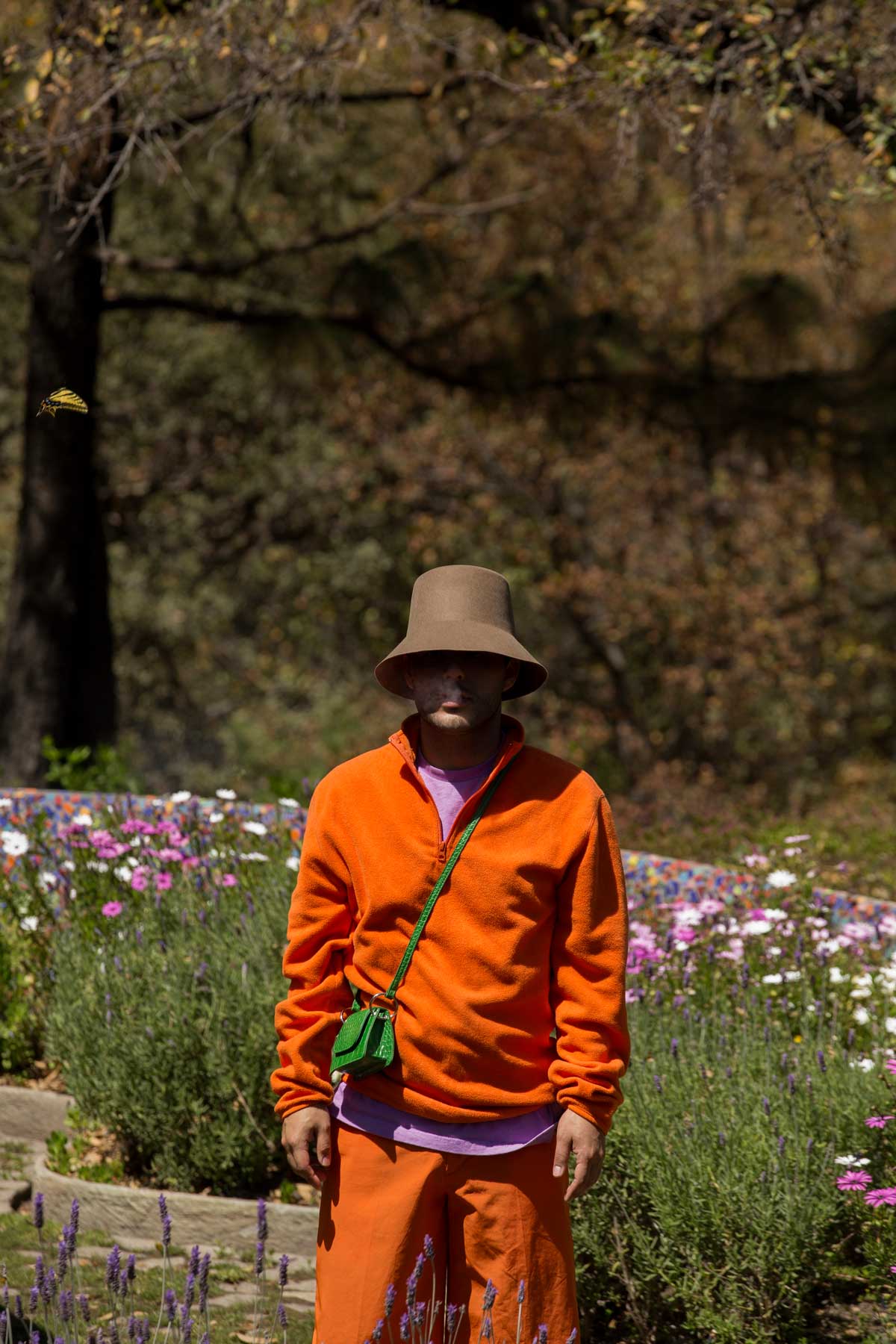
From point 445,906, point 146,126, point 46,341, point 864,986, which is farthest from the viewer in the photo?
point 46,341

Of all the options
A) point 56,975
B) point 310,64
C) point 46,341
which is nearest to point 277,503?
point 46,341

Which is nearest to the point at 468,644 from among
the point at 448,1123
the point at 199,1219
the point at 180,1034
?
the point at 448,1123

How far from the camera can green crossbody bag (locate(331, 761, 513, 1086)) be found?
8.46 ft

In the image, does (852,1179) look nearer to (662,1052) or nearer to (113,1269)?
(662,1052)

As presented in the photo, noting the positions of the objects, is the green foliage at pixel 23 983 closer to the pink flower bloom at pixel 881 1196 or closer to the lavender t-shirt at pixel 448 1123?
the lavender t-shirt at pixel 448 1123

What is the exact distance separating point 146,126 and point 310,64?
3.02 feet

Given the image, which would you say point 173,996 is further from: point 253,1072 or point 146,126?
point 146,126

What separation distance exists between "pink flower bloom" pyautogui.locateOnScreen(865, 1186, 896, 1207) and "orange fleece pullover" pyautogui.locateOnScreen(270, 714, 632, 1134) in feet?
2.95

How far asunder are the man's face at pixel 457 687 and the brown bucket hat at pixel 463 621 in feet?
0.10

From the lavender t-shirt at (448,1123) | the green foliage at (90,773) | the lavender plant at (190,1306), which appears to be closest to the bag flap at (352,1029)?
the lavender t-shirt at (448,1123)

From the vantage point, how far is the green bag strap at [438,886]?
8.57 ft

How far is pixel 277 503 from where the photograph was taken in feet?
46.5

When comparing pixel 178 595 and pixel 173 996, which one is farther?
pixel 178 595

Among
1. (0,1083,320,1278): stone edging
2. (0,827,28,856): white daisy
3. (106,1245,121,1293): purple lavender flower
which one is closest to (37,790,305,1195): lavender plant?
(0,1083,320,1278): stone edging
